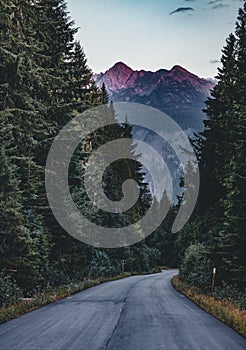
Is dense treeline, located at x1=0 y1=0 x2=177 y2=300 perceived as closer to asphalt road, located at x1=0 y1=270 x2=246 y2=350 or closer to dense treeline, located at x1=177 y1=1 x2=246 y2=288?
asphalt road, located at x1=0 y1=270 x2=246 y2=350

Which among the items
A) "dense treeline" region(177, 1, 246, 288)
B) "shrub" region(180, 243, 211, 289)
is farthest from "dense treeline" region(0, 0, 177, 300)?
"dense treeline" region(177, 1, 246, 288)

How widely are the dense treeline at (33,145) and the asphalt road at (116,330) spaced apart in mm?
3597

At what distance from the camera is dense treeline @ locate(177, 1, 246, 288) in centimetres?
1789

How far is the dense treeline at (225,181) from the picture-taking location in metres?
17.9

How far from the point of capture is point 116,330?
1062cm

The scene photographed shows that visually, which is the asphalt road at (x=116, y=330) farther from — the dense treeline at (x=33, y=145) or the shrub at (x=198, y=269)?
the shrub at (x=198, y=269)

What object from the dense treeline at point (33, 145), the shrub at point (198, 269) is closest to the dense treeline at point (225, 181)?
the shrub at point (198, 269)

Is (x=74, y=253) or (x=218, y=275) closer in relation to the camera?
(x=218, y=275)

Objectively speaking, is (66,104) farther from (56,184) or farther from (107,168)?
(107,168)

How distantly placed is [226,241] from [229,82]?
446 inches

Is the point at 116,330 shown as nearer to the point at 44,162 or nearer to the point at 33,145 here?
the point at 33,145

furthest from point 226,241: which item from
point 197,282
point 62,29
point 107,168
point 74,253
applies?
point 107,168

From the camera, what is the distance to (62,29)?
3566 centimetres

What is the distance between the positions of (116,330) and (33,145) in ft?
47.5
